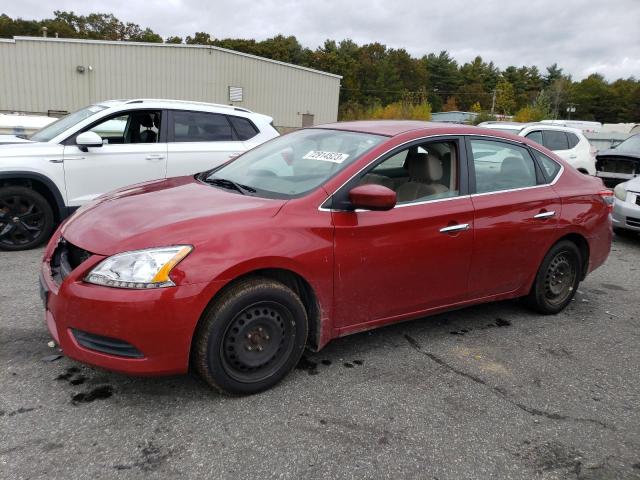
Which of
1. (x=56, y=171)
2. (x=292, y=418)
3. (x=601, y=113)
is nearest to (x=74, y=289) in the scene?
(x=292, y=418)

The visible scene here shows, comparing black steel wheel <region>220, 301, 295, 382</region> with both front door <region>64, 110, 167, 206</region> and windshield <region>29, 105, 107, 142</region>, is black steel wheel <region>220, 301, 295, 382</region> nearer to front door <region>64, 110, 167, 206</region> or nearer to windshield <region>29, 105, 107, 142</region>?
front door <region>64, 110, 167, 206</region>

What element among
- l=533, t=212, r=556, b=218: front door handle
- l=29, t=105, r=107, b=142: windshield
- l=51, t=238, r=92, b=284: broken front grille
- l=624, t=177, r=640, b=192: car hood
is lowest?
l=51, t=238, r=92, b=284: broken front grille

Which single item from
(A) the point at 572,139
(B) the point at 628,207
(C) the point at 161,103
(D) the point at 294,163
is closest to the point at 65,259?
(D) the point at 294,163

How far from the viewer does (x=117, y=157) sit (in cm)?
621

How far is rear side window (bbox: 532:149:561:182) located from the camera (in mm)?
4453

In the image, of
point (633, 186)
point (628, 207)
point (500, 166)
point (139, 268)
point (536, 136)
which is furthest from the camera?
point (536, 136)

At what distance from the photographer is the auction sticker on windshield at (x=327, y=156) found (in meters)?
3.51

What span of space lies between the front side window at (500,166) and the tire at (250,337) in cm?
180

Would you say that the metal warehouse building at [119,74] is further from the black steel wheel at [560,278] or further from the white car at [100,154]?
the black steel wheel at [560,278]

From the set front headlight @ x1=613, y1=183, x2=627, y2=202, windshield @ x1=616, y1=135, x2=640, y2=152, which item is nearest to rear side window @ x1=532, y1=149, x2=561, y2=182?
front headlight @ x1=613, y1=183, x2=627, y2=202

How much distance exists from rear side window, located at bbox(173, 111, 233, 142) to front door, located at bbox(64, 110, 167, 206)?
23cm

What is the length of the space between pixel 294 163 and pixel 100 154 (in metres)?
3.36

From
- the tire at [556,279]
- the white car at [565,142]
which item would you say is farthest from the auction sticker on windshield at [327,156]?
the white car at [565,142]

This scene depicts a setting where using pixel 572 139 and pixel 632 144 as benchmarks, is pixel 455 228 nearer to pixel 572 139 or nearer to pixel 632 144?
Answer: pixel 572 139
